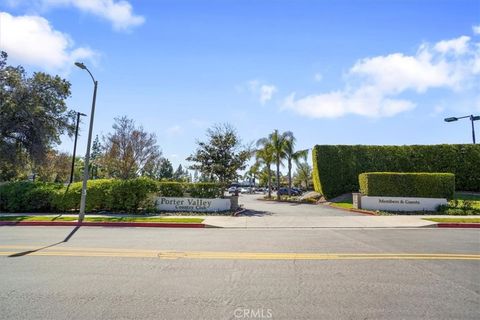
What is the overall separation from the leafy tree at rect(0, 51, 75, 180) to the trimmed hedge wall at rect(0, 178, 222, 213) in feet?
17.2

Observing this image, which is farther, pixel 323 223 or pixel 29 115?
pixel 29 115

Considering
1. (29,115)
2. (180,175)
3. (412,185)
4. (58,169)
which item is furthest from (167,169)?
(412,185)

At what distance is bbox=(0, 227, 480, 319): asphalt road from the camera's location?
4664 mm

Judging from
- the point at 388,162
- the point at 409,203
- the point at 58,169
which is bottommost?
the point at 409,203

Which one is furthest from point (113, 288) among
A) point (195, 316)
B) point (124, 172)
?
point (124, 172)

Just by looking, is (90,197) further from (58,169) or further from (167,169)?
(167,169)

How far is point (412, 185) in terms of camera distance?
22.1 metres

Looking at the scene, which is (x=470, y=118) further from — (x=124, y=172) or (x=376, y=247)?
(x=124, y=172)

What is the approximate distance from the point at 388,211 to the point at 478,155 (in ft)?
43.7

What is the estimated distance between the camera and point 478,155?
92.3 feet

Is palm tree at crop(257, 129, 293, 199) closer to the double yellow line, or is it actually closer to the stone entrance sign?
the stone entrance sign

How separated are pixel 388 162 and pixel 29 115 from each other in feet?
92.7

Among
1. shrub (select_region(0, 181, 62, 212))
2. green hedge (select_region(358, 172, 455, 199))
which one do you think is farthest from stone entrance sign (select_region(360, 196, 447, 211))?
shrub (select_region(0, 181, 62, 212))

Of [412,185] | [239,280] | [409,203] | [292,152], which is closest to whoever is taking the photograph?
[239,280]
